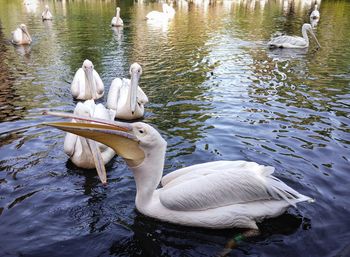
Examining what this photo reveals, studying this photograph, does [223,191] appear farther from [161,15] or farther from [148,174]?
[161,15]

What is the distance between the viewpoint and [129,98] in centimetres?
663

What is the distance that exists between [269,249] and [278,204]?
401mm

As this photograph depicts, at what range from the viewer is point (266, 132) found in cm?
591

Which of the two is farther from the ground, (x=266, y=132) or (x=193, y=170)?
(x=193, y=170)

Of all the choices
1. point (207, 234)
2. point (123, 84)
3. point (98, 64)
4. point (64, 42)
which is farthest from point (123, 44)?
point (207, 234)

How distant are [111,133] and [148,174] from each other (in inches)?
24.1

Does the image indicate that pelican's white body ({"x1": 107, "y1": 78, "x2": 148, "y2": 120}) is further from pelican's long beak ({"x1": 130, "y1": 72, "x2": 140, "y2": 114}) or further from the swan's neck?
the swan's neck

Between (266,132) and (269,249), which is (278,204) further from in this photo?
(266,132)

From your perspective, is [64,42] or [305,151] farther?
[64,42]

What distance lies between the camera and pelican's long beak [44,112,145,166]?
121 inches

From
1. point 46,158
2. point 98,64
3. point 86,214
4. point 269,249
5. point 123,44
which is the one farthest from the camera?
point 123,44

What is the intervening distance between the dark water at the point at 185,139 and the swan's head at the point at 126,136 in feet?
2.30

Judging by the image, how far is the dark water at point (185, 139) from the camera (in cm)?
351

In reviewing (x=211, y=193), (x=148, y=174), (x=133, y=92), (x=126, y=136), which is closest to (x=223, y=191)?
(x=211, y=193)
